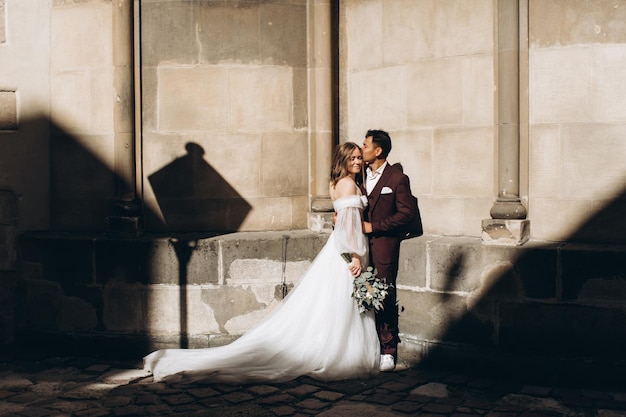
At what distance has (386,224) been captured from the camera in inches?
262

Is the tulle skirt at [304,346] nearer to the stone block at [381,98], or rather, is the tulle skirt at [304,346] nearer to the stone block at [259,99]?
the stone block at [381,98]

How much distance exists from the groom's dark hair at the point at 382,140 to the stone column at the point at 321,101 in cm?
85

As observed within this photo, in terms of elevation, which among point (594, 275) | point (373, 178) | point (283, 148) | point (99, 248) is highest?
point (283, 148)

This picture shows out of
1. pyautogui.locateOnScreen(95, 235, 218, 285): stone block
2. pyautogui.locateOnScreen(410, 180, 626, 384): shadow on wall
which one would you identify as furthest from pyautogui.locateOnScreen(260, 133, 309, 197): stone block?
pyautogui.locateOnScreen(410, 180, 626, 384): shadow on wall

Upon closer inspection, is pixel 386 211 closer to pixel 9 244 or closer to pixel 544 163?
pixel 544 163

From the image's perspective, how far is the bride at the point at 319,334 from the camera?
6406mm

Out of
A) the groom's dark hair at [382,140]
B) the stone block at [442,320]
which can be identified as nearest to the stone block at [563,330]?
the stone block at [442,320]

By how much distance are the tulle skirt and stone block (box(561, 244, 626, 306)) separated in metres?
1.70

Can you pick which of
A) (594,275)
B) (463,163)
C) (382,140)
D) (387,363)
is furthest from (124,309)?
(594,275)

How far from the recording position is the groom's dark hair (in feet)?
22.6

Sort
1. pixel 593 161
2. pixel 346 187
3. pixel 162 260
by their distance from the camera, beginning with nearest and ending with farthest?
pixel 593 161 < pixel 346 187 < pixel 162 260

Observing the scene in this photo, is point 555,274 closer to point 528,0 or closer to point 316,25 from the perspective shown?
point 528,0

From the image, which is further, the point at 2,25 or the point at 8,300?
the point at 8,300

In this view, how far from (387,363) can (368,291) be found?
0.67m
